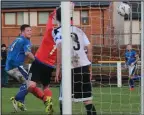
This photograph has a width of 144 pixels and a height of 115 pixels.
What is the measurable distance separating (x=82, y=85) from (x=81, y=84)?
0.09ft

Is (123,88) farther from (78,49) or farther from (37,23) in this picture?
(37,23)

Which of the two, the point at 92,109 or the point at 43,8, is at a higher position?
the point at 43,8

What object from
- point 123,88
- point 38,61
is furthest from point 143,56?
point 123,88

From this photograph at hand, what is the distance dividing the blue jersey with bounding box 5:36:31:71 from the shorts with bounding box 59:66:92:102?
8.59 feet

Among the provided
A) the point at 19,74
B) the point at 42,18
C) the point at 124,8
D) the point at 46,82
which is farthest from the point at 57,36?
the point at 42,18

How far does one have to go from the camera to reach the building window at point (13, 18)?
1503 inches

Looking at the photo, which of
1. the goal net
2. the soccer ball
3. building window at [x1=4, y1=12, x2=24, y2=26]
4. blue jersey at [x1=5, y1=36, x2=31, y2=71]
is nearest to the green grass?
the goal net

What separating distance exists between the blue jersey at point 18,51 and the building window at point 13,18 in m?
27.7

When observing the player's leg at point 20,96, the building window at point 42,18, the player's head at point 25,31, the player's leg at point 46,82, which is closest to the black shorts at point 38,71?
the player's leg at point 46,82

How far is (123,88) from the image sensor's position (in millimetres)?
15961

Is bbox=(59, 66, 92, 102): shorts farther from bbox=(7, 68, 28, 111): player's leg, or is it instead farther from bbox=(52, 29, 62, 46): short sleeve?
bbox=(7, 68, 28, 111): player's leg

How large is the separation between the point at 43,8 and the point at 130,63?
2162cm

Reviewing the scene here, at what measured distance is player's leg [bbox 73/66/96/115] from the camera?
25.5 ft

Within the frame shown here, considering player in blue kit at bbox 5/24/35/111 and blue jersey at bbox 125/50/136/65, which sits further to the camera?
blue jersey at bbox 125/50/136/65
